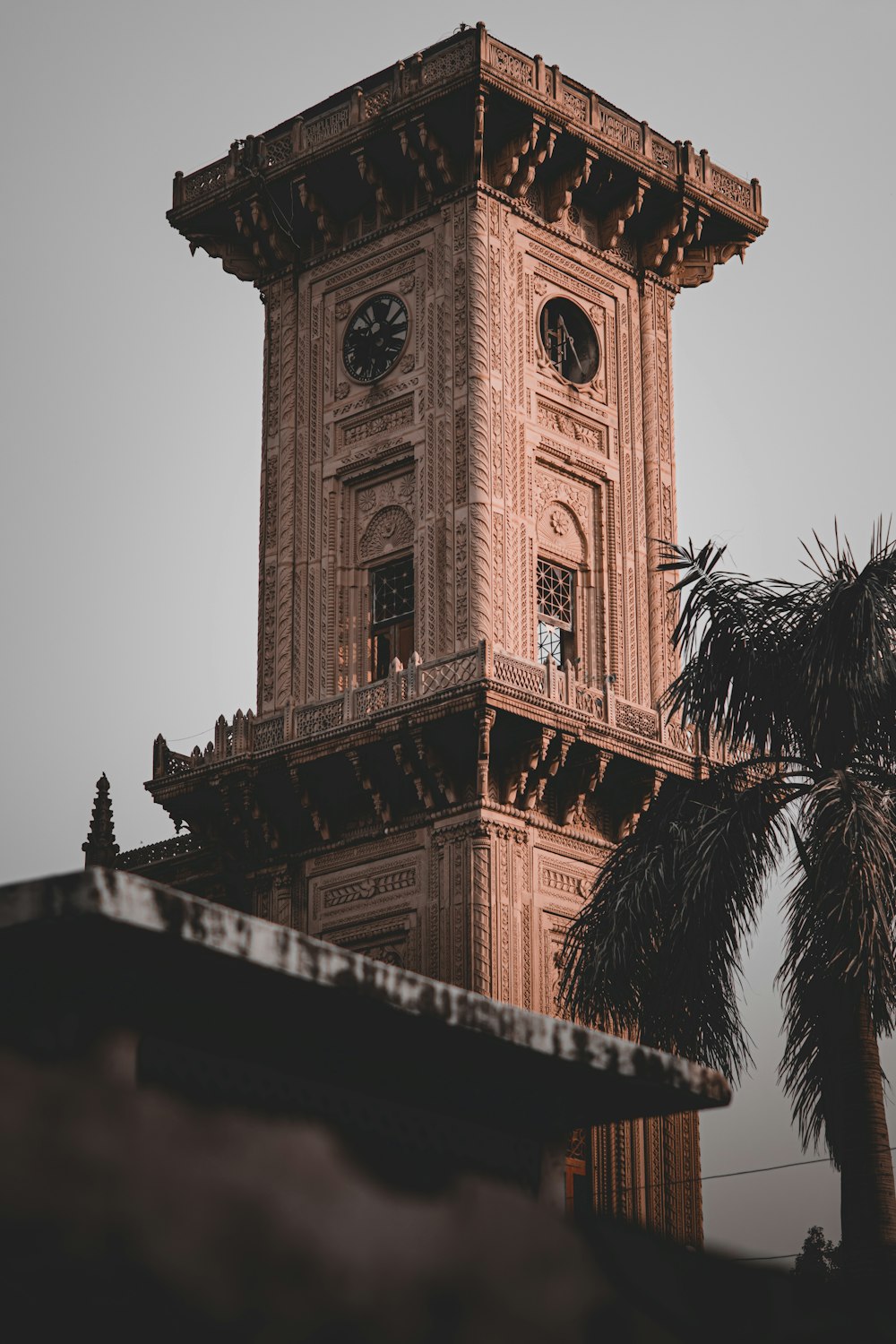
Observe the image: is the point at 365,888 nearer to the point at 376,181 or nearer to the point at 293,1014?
the point at 376,181

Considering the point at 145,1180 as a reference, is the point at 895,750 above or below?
above

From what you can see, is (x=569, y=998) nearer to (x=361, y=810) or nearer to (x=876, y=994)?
(x=876, y=994)

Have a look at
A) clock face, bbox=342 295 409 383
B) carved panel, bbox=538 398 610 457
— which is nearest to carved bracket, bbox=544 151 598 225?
clock face, bbox=342 295 409 383

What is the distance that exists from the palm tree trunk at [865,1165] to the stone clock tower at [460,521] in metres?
9.93

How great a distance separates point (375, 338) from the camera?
1361 inches

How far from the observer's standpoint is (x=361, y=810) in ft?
105

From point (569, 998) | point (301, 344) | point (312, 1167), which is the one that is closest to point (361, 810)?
point (301, 344)

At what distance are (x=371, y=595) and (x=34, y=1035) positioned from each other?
25.2 meters

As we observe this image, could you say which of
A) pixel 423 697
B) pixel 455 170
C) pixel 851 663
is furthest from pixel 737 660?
pixel 455 170

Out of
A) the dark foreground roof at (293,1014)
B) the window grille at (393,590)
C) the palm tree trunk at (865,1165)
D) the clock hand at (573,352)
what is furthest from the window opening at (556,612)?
the dark foreground roof at (293,1014)

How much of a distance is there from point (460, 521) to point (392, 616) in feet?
6.09

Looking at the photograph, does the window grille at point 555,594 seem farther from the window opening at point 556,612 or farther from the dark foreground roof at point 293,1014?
the dark foreground roof at point 293,1014

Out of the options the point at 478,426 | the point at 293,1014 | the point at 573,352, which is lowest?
the point at 293,1014

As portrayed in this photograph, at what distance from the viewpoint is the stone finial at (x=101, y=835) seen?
117 ft
